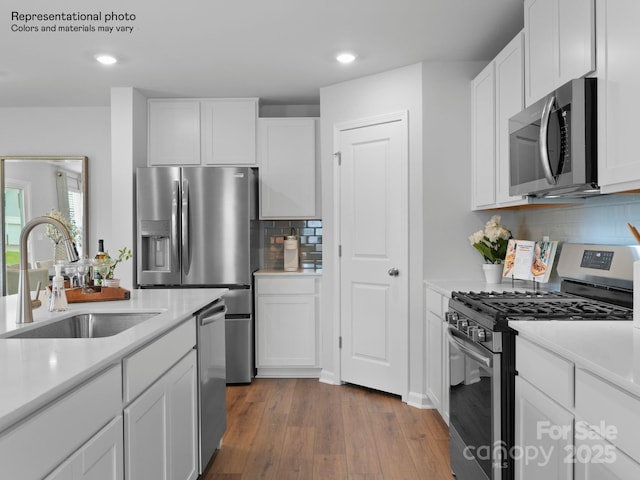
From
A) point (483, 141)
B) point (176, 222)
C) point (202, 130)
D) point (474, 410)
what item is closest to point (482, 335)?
point (474, 410)

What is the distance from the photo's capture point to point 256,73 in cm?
387

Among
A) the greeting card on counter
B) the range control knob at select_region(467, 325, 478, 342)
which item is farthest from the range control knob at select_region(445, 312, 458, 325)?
the greeting card on counter

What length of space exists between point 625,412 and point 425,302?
95.6 inches

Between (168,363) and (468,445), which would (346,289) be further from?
(168,363)

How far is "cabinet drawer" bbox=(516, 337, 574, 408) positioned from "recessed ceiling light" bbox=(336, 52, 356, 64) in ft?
7.82

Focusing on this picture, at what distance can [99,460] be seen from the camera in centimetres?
133

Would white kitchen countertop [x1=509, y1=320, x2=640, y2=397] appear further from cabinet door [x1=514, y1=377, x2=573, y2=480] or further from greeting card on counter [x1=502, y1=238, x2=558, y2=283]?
greeting card on counter [x1=502, y1=238, x2=558, y2=283]

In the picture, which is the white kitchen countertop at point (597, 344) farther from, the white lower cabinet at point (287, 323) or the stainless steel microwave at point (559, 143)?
the white lower cabinet at point (287, 323)

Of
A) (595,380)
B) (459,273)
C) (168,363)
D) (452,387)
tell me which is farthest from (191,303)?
(459,273)

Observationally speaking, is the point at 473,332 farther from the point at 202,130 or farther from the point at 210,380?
A: the point at 202,130

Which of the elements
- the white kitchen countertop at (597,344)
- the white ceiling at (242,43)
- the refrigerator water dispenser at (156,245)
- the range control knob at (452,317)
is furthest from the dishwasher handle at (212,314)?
the white ceiling at (242,43)

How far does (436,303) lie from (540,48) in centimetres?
161

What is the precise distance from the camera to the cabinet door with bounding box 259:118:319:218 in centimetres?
445

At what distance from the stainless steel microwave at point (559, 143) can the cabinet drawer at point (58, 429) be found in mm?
1755
